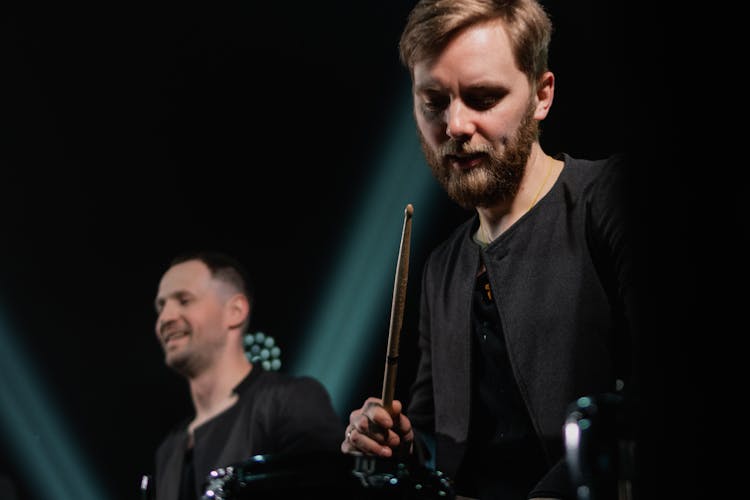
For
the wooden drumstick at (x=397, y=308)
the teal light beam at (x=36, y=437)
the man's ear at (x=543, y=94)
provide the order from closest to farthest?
the wooden drumstick at (x=397, y=308)
the man's ear at (x=543, y=94)
the teal light beam at (x=36, y=437)

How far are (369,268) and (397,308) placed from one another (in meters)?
1.88

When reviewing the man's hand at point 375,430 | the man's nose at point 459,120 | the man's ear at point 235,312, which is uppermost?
the man's nose at point 459,120

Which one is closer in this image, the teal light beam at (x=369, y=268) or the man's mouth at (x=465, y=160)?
the man's mouth at (x=465, y=160)

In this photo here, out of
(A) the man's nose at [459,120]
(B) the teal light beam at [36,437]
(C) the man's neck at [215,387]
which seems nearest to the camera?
(A) the man's nose at [459,120]

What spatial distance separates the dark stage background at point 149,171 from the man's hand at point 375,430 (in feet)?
6.54

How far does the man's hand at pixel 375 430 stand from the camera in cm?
161

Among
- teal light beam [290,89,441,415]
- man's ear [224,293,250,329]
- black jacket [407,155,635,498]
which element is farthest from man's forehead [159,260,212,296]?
black jacket [407,155,635,498]

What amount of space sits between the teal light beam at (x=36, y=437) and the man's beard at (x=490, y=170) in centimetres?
271

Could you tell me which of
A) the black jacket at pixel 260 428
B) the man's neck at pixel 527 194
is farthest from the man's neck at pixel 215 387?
the man's neck at pixel 527 194

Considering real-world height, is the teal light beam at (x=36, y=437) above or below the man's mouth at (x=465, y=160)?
below

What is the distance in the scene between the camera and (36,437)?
13.0ft

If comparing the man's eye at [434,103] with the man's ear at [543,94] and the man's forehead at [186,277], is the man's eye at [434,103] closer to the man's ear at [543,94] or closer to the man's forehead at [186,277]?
the man's ear at [543,94]

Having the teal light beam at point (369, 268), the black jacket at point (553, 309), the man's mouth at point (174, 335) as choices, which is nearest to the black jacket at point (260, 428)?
the teal light beam at point (369, 268)

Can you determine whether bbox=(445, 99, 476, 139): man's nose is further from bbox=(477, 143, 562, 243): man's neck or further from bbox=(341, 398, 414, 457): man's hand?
bbox=(341, 398, 414, 457): man's hand
